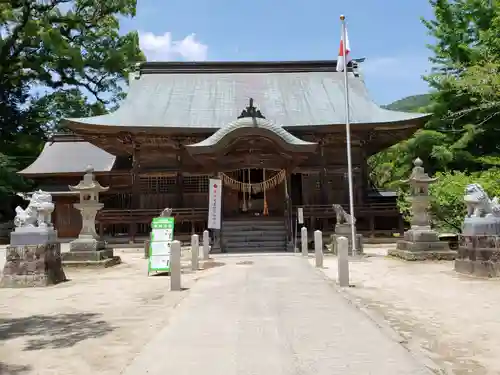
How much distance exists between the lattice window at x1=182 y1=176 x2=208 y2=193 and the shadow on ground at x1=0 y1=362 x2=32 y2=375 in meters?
17.6

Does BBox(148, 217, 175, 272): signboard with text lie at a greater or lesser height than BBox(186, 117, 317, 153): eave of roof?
lesser

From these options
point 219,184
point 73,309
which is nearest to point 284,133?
point 219,184

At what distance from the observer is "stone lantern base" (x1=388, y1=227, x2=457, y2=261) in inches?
537

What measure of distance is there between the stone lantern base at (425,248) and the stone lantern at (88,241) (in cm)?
955

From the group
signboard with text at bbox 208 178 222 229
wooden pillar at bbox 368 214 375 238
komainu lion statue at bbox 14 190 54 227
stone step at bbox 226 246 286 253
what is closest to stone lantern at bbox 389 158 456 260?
stone step at bbox 226 246 286 253

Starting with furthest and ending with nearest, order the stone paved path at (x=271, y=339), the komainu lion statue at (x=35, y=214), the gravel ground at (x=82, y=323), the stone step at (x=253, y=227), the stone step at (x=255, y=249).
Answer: the stone step at (x=253, y=227) < the stone step at (x=255, y=249) < the komainu lion statue at (x=35, y=214) < the gravel ground at (x=82, y=323) < the stone paved path at (x=271, y=339)

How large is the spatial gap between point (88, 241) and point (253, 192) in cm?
947

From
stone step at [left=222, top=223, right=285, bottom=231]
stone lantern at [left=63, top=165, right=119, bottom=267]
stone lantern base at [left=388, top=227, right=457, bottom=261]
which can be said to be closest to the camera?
stone lantern base at [left=388, top=227, right=457, bottom=261]

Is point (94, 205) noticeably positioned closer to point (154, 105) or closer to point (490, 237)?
point (154, 105)

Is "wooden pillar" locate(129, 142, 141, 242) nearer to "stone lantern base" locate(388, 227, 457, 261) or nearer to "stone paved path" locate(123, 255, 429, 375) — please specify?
"stone lantern base" locate(388, 227, 457, 261)

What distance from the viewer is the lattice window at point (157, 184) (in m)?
22.3

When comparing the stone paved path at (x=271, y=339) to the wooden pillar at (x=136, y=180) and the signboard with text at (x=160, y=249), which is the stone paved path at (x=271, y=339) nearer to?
the signboard with text at (x=160, y=249)

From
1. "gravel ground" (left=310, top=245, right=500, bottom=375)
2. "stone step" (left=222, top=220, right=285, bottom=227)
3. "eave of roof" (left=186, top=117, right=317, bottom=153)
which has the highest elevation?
"eave of roof" (left=186, top=117, right=317, bottom=153)

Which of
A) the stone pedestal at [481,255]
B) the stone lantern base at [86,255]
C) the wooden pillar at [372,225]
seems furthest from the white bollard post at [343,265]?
the wooden pillar at [372,225]
